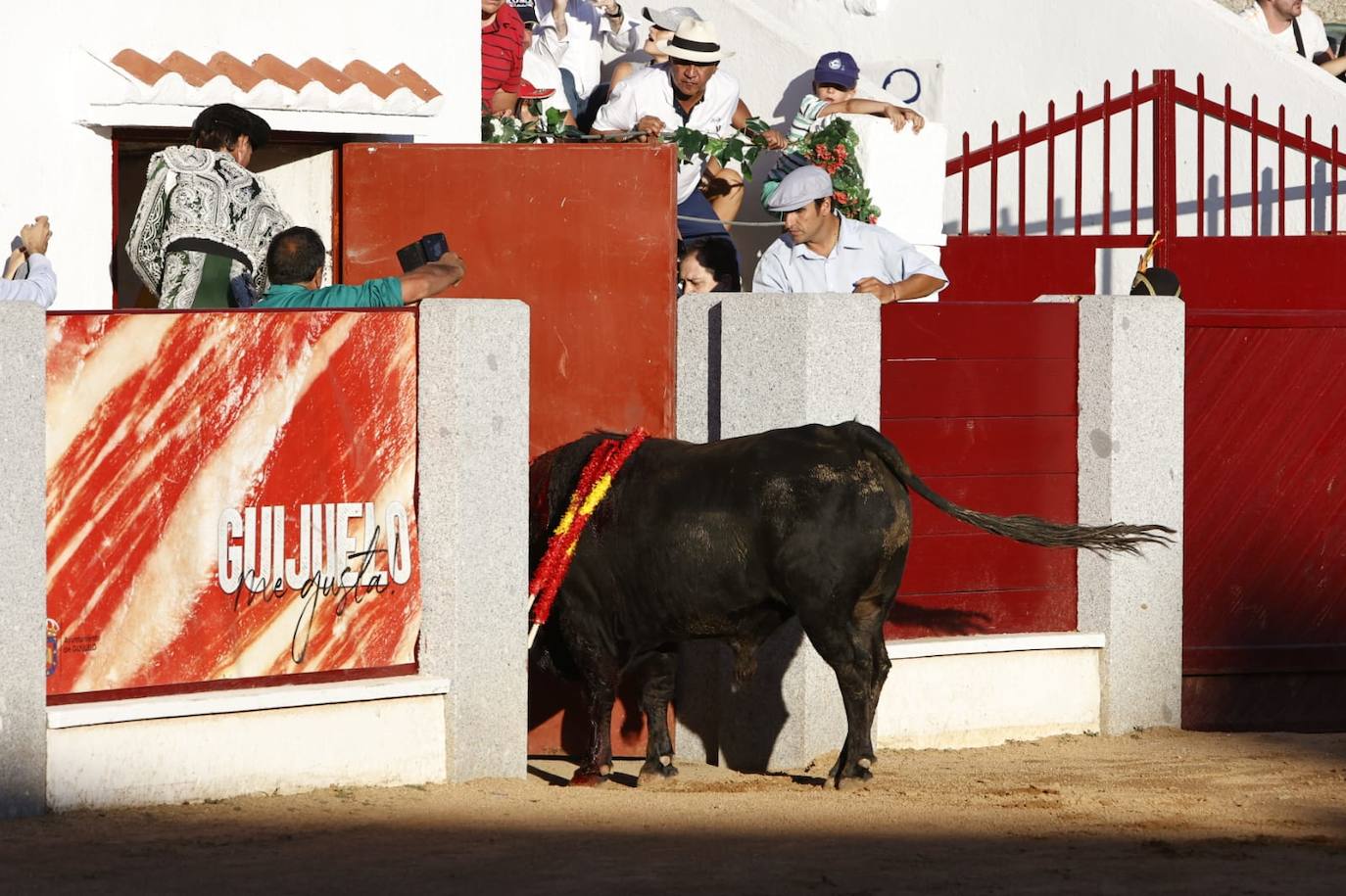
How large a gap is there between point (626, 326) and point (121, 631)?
93.6 inches

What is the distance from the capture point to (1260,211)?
13203 millimetres

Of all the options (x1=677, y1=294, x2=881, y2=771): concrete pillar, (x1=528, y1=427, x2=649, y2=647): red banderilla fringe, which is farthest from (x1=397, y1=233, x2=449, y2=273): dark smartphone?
(x1=677, y1=294, x2=881, y2=771): concrete pillar

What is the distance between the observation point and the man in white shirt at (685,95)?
1080 centimetres

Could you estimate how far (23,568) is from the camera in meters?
6.62

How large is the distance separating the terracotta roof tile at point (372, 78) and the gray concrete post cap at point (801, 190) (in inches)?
68.4

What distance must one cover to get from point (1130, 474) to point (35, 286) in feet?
14.7

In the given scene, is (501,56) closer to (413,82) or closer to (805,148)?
(413,82)

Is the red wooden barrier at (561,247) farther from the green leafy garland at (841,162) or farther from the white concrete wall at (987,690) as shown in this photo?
the green leafy garland at (841,162)

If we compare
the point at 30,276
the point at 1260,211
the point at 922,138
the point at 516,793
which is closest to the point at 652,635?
the point at 516,793

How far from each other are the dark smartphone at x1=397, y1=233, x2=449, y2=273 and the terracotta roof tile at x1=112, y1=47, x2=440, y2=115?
151 centimetres

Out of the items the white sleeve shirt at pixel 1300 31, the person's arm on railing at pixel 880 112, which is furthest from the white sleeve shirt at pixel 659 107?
the white sleeve shirt at pixel 1300 31

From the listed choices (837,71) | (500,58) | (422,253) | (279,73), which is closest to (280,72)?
(279,73)

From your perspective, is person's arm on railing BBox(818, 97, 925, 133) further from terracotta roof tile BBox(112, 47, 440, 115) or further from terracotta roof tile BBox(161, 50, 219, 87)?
terracotta roof tile BBox(161, 50, 219, 87)

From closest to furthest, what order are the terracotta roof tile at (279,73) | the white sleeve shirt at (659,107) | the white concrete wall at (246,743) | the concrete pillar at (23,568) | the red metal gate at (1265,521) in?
the concrete pillar at (23,568)
the white concrete wall at (246,743)
the terracotta roof tile at (279,73)
the red metal gate at (1265,521)
the white sleeve shirt at (659,107)
